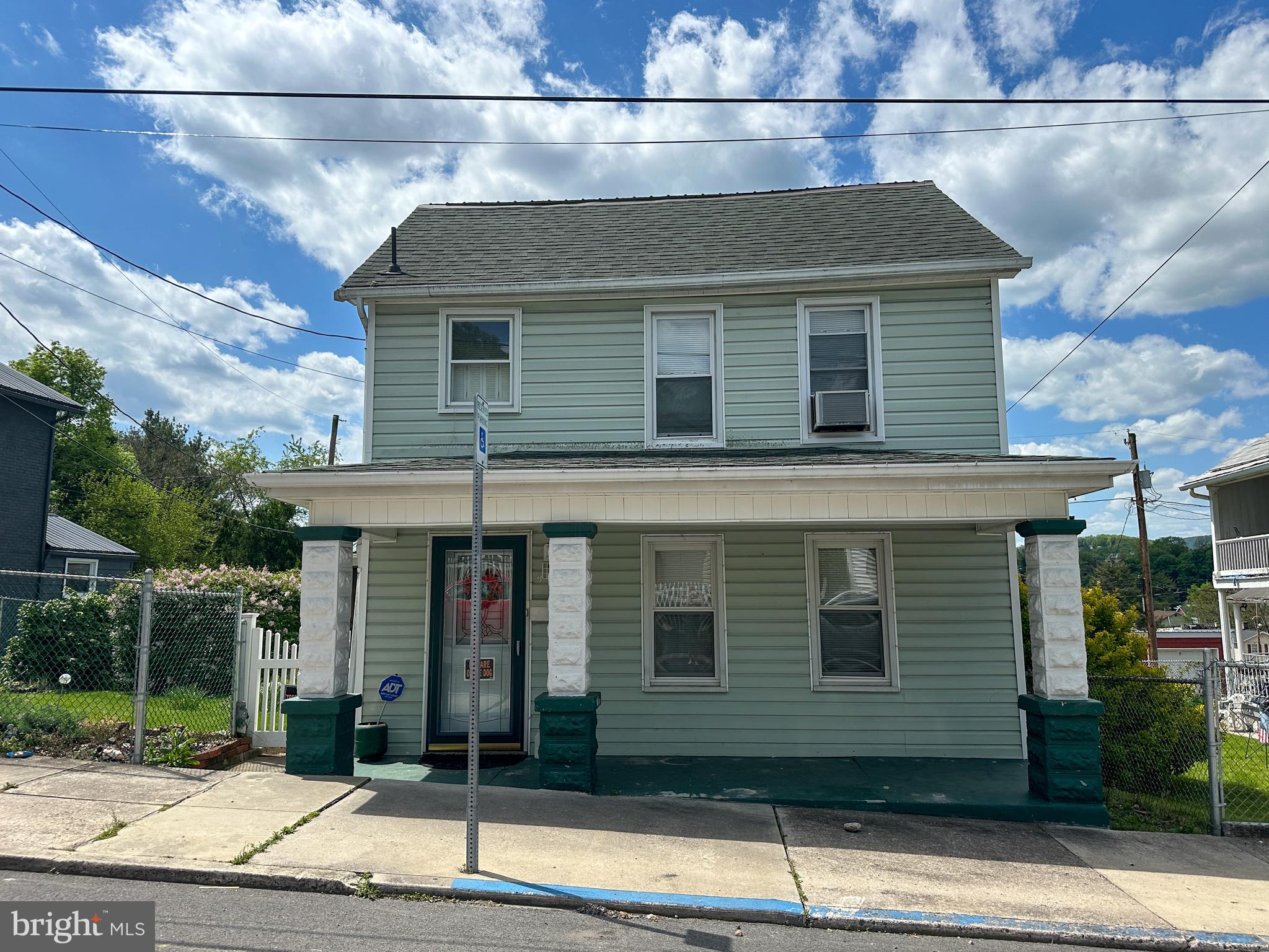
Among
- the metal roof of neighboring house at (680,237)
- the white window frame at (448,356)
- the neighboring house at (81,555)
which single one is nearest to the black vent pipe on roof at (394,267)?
the metal roof of neighboring house at (680,237)

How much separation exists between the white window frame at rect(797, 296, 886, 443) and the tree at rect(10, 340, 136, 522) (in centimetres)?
3956

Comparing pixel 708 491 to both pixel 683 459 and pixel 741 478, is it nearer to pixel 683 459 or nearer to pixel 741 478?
pixel 741 478

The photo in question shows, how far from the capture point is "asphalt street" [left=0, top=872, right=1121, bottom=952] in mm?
4340

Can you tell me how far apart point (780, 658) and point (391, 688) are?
14.3 feet

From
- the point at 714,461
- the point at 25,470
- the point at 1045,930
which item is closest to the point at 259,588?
the point at 25,470

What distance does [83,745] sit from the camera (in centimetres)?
784

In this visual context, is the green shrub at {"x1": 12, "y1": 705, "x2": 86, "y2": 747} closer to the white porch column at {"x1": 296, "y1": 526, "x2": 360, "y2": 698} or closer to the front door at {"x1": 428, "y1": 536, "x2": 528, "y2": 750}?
the white porch column at {"x1": 296, "y1": 526, "x2": 360, "y2": 698}

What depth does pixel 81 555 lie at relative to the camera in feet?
74.5

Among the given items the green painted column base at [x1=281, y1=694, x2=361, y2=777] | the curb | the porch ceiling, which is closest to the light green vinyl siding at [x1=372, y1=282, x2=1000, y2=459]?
the porch ceiling

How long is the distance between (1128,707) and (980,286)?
4897mm

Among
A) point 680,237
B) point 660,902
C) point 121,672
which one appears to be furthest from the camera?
point 121,672

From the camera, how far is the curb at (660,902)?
187 inches

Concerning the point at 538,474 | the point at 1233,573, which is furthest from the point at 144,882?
the point at 1233,573

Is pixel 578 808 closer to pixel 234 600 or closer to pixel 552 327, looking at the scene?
pixel 234 600
